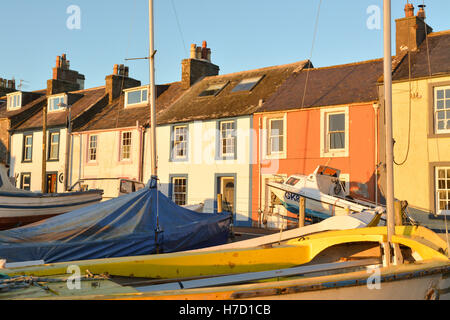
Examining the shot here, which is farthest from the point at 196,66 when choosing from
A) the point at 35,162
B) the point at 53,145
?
the point at 35,162

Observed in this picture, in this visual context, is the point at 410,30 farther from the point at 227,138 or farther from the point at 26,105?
the point at 26,105

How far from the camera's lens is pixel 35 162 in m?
32.4

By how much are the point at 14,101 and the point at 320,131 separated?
90.0 feet

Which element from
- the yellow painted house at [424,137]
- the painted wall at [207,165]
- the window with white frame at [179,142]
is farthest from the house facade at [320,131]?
the window with white frame at [179,142]

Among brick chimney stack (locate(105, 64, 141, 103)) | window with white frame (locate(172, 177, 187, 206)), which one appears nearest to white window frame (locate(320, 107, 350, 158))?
window with white frame (locate(172, 177, 187, 206))

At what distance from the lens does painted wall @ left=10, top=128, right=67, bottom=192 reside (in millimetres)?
31281

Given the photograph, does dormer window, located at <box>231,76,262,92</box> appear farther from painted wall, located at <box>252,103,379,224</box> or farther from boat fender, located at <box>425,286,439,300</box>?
boat fender, located at <box>425,286,439,300</box>

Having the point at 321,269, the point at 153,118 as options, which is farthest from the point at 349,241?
the point at 153,118

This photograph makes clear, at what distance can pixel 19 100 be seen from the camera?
37.6 meters

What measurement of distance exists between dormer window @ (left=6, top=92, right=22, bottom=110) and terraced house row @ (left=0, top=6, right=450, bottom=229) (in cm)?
419

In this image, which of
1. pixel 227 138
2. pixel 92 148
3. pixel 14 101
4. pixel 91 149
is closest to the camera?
A: pixel 227 138
